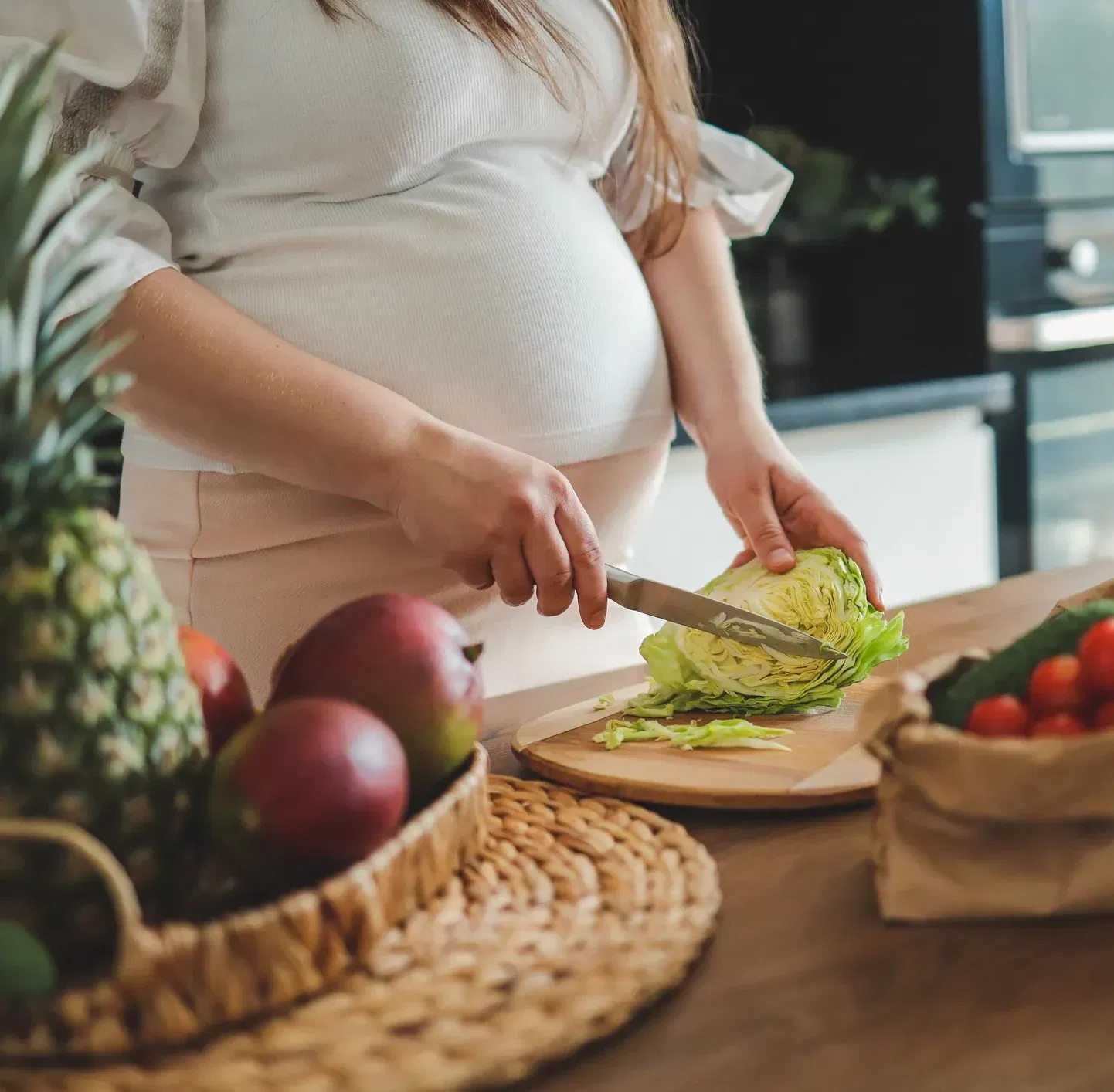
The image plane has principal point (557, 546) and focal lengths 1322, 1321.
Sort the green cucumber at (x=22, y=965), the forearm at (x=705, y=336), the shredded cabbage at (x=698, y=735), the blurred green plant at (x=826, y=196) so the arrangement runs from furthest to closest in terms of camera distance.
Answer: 1. the blurred green plant at (x=826, y=196)
2. the forearm at (x=705, y=336)
3. the shredded cabbage at (x=698, y=735)
4. the green cucumber at (x=22, y=965)

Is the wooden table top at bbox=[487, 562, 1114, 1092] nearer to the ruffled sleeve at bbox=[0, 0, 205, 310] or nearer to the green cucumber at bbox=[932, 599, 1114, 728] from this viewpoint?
the green cucumber at bbox=[932, 599, 1114, 728]

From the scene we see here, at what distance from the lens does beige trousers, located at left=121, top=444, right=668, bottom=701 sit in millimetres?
1125

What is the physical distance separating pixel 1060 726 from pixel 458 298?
67 cm

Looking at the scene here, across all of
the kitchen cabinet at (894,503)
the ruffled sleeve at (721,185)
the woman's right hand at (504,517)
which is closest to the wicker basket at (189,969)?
the woman's right hand at (504,517)

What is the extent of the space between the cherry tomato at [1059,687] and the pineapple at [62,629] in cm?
37

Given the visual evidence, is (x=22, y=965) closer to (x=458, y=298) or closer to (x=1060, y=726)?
(x=1060, y=726)

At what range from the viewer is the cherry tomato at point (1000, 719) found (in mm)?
579

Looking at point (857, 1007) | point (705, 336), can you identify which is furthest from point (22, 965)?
point (705, 336)

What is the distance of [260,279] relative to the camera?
1094 mm

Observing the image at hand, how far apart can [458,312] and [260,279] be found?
0.17 meters

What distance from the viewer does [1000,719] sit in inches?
22.8

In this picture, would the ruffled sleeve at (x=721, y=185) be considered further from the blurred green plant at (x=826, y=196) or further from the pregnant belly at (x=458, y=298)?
the blurred green plant at (x=826, y=196)

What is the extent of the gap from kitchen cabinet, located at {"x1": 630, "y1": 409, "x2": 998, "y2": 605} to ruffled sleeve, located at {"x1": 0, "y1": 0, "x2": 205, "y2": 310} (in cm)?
101

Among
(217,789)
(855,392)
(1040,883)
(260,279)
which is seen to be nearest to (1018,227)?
(855,392)
